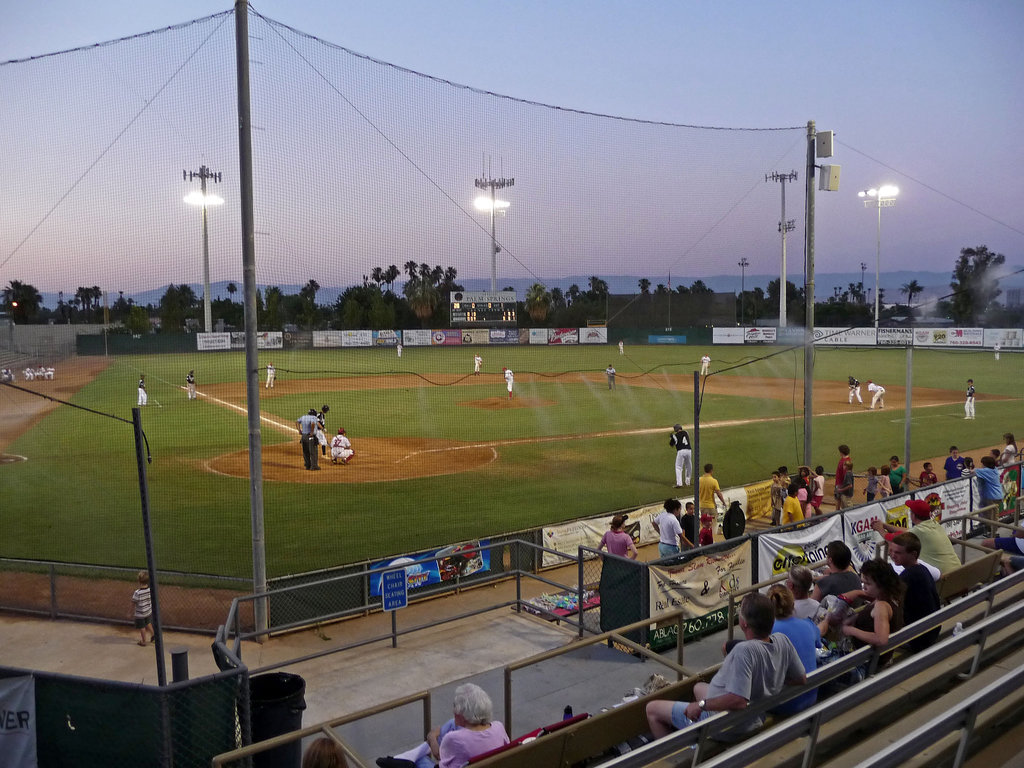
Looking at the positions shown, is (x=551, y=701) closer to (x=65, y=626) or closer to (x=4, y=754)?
(x=4, y=754)

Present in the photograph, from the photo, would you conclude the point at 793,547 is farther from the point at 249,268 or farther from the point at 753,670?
the point at 249,268

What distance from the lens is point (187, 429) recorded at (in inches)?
1100

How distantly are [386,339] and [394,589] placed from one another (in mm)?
20800

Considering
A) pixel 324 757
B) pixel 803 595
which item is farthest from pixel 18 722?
pixel 803 595

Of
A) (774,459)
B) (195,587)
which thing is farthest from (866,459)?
(195,587)

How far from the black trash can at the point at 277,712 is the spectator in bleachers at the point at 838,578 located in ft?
15.0

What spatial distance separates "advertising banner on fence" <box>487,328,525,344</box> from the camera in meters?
41.8

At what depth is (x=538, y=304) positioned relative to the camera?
2458cm

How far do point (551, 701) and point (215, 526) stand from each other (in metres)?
11.3

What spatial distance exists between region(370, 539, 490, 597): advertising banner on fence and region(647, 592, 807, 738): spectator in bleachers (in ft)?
23.9

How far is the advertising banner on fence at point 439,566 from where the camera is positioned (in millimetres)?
11523

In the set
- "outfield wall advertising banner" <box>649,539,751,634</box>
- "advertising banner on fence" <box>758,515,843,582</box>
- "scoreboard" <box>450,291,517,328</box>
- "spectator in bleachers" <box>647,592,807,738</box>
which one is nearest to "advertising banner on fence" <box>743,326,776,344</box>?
"scoreboard" <box>450,291,517,328</box>

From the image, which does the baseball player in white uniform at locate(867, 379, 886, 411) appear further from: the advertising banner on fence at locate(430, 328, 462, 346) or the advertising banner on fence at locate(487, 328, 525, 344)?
the advertising banner on fence at locate(430, 328, 462, 346)

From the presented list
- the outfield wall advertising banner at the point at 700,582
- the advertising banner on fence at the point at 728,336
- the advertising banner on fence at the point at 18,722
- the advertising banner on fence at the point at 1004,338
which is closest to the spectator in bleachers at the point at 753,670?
the outfield wall advertising banner at the point at 700,582
